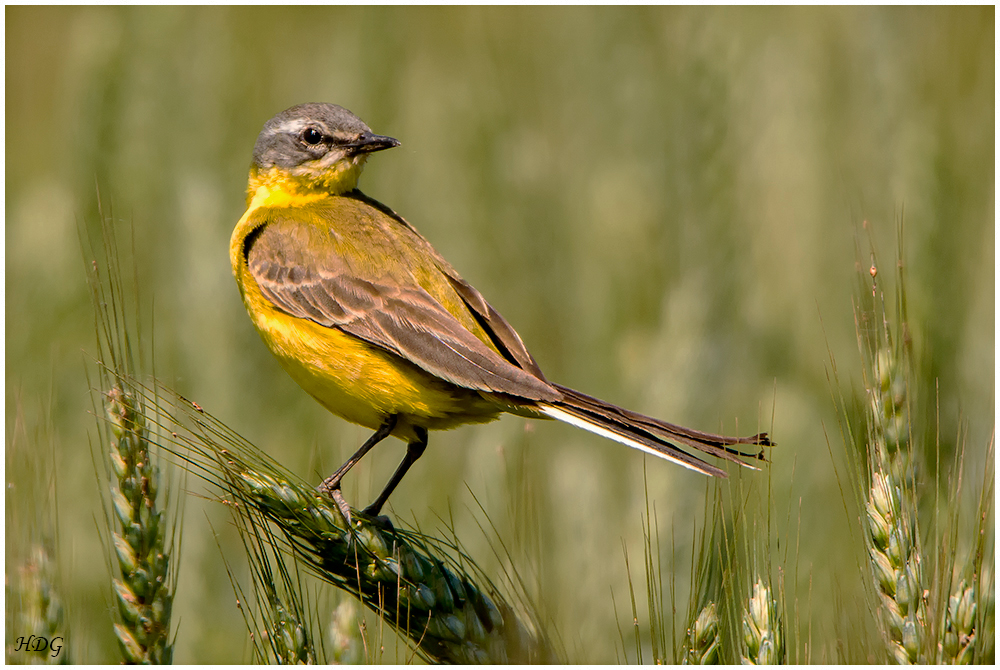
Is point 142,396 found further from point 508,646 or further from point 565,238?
point 565,238

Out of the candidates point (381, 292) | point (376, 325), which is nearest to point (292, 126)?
point (381, 292)

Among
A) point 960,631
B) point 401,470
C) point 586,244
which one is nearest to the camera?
point 960,631

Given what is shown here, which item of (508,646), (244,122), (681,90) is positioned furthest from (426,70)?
(508,646)

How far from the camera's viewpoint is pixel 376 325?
416 cm

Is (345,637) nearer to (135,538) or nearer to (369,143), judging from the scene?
(135,538)

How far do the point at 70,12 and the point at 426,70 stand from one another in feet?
15.1

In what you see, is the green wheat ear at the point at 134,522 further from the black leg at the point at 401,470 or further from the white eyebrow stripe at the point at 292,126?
the white eyebrow stripe at the point at 292,126

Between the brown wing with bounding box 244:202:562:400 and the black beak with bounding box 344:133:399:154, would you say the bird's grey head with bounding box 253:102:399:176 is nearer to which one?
the black beak with bounding box 344:133:399:154

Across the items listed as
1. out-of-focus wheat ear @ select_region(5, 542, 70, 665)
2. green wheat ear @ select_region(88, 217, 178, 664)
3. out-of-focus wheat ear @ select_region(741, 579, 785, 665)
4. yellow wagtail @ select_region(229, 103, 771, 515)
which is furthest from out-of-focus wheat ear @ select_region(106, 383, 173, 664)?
out-of-focus wheat ear @ select_region(741, 579, 785, 665)

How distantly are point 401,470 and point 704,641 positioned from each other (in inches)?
70.1

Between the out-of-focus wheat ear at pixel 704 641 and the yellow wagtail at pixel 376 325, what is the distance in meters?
0.59

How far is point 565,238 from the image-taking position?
24.3ft

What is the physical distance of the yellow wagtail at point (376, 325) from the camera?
12.6ft

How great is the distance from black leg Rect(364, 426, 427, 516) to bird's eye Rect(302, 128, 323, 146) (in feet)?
5.59
